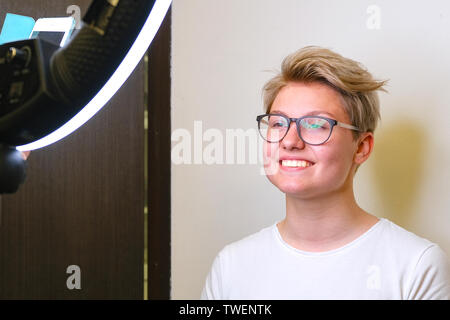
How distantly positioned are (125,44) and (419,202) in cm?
100

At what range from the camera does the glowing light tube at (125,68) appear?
433 millimetres

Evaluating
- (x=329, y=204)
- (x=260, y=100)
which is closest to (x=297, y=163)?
(x=329, y=204)

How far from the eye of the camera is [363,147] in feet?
3.58

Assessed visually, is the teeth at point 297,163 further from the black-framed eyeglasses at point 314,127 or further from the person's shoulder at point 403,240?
the person's shoulder at point 403,240

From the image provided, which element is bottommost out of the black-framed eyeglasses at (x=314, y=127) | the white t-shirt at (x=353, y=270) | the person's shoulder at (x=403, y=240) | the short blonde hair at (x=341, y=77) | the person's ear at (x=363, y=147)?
the white t-shirt at (x=353, y=270)

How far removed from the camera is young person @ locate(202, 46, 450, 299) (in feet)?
3.25

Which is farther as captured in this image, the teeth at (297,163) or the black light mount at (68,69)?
the teeth at (297,163)

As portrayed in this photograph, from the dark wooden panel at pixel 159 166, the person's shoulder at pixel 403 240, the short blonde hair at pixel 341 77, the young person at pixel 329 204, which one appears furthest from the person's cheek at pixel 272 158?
the dark wooden panel at pixel 159 166

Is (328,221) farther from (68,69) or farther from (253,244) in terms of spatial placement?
(68,69)

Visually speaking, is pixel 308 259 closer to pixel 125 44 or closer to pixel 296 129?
pixel 296 129

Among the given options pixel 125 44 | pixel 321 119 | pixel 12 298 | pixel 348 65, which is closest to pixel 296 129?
pixel 321 119

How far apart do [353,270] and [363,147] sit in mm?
255
